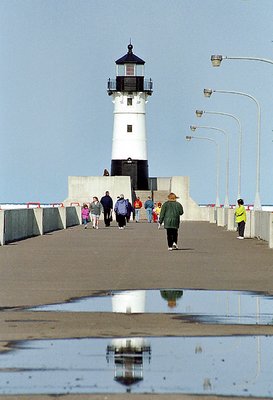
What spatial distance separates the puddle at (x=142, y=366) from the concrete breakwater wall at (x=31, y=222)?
24764 millimetres

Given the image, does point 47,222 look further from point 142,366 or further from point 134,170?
point 134,170

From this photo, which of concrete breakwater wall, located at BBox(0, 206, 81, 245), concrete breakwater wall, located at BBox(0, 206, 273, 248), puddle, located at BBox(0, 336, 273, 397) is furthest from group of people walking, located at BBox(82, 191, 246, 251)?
puddle, located at BBox(0, 336, 273, 397)

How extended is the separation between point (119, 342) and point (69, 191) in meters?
73.2

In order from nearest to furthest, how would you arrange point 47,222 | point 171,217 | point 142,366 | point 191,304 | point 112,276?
1. point 142,366
2. point 191,304
3. point 112,276
4. point 171,217
5. point 47,222

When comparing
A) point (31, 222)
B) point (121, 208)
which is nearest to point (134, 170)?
point (121, 208)

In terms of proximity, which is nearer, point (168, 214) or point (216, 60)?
point (168, 214)

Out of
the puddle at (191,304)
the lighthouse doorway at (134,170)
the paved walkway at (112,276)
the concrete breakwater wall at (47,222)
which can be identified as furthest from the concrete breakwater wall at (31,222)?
the lighthouse doorway at (134,170)

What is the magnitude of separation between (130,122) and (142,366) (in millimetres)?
88129

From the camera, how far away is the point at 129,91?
96938 mm

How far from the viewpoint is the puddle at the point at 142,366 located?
9.44 meters

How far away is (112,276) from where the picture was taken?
2327 centimetres

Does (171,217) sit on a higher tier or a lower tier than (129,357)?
higher

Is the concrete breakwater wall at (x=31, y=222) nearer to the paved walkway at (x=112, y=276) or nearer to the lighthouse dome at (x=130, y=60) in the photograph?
the paved walkway at (x=112, y=276)

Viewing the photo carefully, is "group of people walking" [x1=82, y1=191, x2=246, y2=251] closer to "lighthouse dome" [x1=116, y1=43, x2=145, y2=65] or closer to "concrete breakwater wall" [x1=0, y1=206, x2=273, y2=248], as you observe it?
"concrete breakwater wall" [x1=0, y1=206, x2=273, y2=248]
